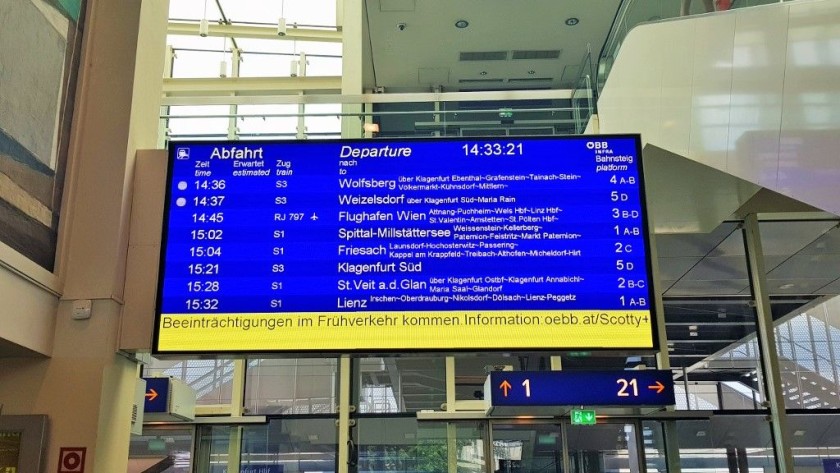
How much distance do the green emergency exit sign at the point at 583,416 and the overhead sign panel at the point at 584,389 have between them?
1722 mm

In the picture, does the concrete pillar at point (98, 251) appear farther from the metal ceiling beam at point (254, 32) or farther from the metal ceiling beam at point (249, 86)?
the metal ceiling beam at point (254, 32)

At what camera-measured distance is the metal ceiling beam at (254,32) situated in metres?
14.1

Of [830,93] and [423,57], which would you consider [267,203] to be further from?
[423,57]

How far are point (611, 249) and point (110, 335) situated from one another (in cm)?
305

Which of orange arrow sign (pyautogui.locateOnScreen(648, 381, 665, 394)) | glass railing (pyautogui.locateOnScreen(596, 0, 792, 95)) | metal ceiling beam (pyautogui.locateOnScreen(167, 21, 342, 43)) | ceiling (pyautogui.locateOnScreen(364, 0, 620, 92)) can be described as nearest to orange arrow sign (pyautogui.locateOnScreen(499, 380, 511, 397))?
orange arrow sign (pyautogui.locateOnScreen(648, 381, 665, 394))

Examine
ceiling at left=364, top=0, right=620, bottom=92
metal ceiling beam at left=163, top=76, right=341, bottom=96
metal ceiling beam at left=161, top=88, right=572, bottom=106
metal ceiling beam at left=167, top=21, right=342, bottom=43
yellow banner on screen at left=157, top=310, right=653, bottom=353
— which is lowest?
yellow banner on screen at left=157, top=310, right=653, bottom=353

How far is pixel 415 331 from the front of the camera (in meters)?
4.46

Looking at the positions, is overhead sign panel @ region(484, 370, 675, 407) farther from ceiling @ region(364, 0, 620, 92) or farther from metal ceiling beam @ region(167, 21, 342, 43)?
metal ceiling beam @ region(167, 21, 342, 43)

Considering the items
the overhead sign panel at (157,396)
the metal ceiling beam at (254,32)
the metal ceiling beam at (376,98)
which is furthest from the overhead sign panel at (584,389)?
the metal ceiling beam at (254,32)

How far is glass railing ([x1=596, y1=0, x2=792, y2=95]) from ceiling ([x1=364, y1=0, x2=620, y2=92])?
1771 mm

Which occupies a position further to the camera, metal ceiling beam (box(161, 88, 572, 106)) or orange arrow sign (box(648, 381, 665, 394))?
metal ceiling beam (box(161, 88, 572, 106))

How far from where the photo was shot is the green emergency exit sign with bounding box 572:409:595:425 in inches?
388

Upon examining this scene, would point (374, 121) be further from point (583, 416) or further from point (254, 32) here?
point (254, 32)

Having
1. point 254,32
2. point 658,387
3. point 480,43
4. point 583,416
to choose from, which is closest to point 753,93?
point 658,387
